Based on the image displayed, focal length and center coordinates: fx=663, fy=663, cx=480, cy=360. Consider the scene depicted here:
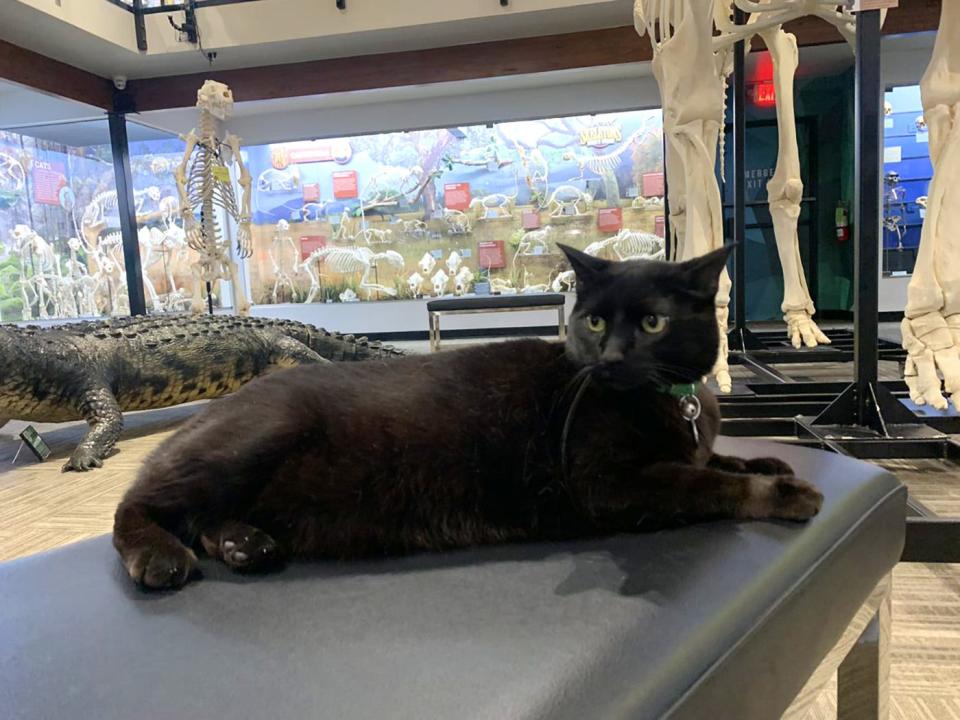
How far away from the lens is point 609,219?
19.4ft

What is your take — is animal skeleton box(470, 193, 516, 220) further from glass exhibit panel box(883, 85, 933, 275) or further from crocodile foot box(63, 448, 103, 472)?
crocodile foot box(63, 448, 103, 472)

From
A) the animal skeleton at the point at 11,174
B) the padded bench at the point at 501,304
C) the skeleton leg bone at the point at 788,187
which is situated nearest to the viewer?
the skeleton leg bone at the point at 788,187

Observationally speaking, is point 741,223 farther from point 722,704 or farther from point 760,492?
point 722,704

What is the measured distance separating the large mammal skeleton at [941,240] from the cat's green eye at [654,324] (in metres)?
1.23

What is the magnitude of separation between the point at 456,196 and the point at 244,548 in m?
5.66

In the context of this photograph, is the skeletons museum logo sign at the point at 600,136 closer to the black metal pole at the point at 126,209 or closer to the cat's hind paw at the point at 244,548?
the black metal pole at the point at 126,209

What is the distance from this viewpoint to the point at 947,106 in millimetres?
1618

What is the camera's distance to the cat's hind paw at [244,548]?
67 cm

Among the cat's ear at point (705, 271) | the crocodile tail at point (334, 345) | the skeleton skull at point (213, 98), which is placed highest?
the skeleton skull at point (213, 98)

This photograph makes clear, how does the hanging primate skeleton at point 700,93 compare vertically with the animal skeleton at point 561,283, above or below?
above

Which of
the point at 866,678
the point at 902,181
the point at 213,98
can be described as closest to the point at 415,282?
the point at 213,98

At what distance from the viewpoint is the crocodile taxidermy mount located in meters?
2.55

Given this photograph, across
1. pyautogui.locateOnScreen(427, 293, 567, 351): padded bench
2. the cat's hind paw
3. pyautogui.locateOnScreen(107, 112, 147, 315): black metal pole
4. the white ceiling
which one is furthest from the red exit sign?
the cat's hind paw

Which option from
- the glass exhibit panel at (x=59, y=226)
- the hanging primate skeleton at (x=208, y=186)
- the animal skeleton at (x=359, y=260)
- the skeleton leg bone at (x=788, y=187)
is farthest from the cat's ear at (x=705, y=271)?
the glass exhibit panel at (x=59, y=226)
